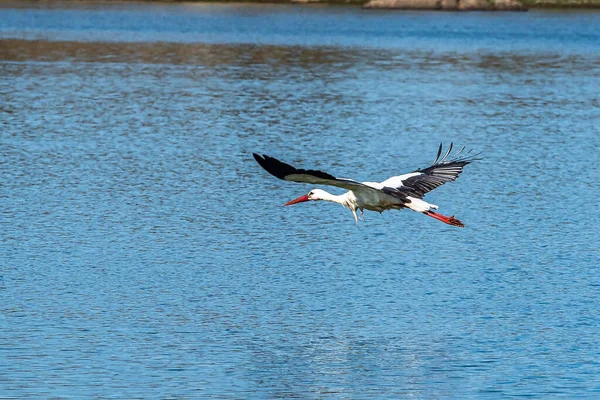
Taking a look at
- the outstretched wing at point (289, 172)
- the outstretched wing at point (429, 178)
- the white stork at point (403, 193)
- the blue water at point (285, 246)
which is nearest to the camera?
the outstretched wing at point (289, 172)

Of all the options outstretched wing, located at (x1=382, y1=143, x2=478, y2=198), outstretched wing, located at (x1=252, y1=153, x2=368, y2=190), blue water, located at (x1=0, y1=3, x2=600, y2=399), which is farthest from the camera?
outstretched wing, located at (x1=382, y1=143, x2=478, y2=198)

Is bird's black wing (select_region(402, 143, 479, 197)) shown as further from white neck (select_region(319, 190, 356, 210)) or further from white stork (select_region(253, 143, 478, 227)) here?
white neck (select_region(319, 190, 356, 210))

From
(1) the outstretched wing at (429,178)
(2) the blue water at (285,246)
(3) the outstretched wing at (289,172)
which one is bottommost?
(2) the blue water at (285,246)

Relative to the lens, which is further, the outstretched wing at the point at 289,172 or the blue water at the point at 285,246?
the blue water at the point at 285,246

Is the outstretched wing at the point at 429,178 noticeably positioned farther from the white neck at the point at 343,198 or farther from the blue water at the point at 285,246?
the blue water at the point at 285,246

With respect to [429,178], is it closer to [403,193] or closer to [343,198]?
[403,193]

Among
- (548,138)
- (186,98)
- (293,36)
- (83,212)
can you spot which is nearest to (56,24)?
(293,36)

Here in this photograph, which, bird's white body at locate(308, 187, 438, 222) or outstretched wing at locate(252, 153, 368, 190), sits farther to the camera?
bird's white body at locate(308, 187, 438, 222)

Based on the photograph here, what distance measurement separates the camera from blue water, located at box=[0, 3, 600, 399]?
522 inches

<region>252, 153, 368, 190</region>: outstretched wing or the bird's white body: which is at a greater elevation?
<region>252, 153, 368, 190</region>: outstretched wing

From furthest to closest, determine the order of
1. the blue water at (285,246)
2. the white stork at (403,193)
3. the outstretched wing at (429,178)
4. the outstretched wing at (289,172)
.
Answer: the outstretched wing at (429,178) → the white stork at (403,193) → the blue water at (285,246) → the outstretched wing at (289,172)

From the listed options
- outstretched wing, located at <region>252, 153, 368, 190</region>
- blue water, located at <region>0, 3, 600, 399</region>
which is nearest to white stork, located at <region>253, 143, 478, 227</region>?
blue water, located at <region>0, 3, 600, 399</region>

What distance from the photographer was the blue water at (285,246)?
43.5 ft

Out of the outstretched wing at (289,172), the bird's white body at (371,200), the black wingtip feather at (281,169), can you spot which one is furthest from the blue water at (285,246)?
the black wingtip feather at (281,169)
